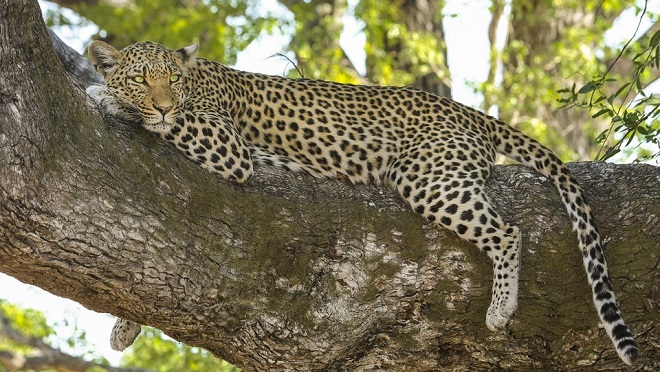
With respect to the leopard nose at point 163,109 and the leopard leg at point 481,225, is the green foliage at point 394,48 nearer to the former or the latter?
the leopard leg at point 481,225

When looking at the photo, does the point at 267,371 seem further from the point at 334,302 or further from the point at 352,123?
the point at 352,123

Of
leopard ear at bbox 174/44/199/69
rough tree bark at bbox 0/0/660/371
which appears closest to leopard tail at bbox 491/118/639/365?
rough tree bark at bbox 0/0/660/371

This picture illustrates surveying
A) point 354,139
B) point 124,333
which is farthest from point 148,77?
point 124,333

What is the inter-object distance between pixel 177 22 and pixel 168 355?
558 cm

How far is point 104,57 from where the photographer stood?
291 inches

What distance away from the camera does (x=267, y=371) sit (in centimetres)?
663

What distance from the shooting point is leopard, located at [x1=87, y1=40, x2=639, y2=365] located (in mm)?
6609

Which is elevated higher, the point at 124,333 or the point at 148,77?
the point at 148,77

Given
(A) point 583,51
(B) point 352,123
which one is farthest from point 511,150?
(A) point 583,51

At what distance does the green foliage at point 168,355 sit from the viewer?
46.9ft

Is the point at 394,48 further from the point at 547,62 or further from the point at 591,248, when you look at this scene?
the point at 591,248

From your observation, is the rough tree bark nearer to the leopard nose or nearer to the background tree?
the leopard nose

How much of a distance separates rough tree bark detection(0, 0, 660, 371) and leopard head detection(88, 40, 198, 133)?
344 mm

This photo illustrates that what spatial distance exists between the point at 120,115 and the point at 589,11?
1258 cm
